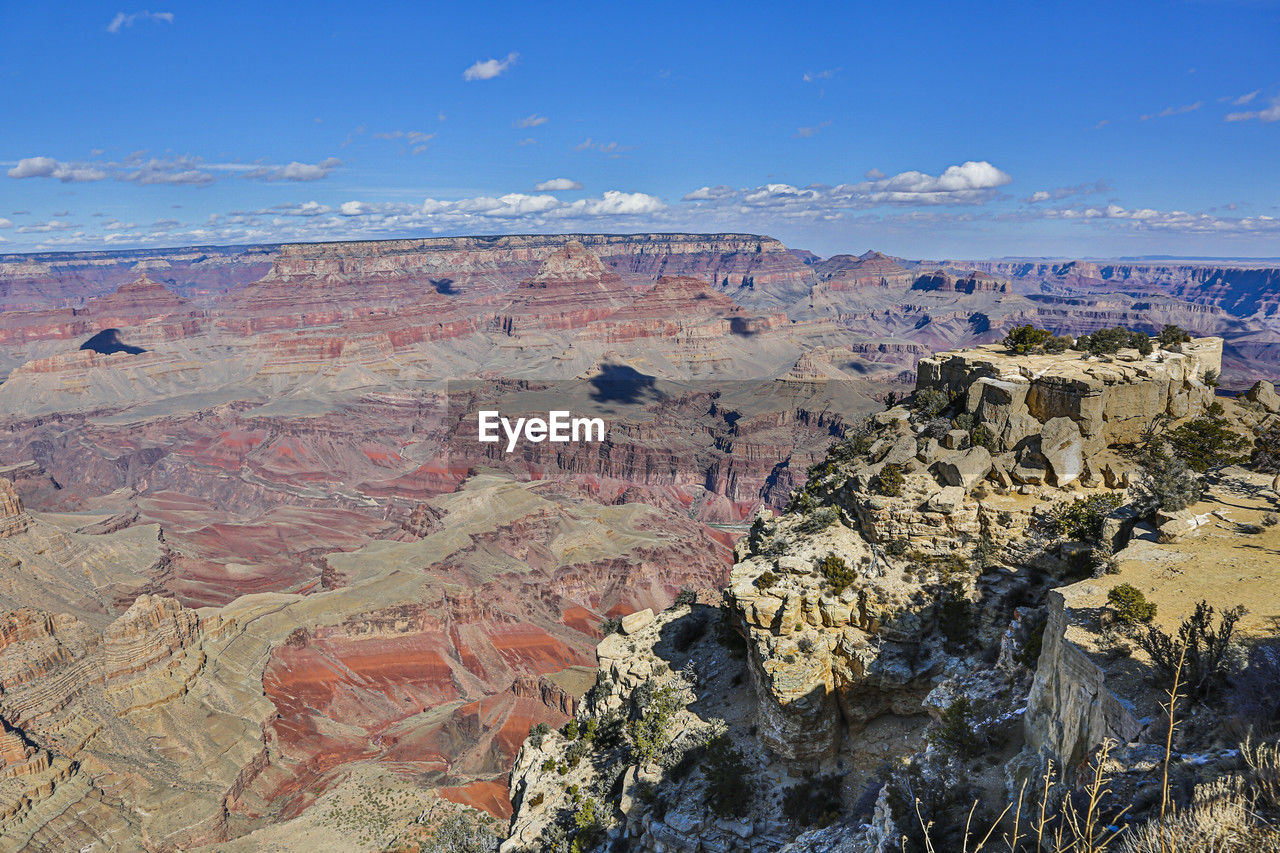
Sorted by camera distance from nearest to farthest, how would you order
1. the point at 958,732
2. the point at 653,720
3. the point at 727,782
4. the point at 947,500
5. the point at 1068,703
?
the point at 1068,703 → the point at 958,732 → the point at 947,500 → the point at 727,782 → the point at 653,720

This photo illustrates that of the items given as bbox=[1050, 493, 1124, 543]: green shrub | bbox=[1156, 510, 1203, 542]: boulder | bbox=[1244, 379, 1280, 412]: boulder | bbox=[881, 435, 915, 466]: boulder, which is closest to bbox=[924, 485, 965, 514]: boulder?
bbox=[881, 435, 915, 466]: boulder

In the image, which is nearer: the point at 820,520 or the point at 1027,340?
the point at 820,520

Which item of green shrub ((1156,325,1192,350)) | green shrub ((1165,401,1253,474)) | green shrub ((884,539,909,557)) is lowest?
green shrub ((884,539,909,557))

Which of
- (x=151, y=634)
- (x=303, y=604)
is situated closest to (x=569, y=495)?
(x=303, y=604)

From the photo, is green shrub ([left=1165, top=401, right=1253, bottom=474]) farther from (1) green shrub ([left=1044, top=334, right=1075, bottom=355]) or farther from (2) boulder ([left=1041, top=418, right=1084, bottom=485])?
(1) green shrub ([left=1044, top=334, right=1075, bottom=355])

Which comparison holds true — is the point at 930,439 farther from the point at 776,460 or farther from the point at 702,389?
the point at 702,389

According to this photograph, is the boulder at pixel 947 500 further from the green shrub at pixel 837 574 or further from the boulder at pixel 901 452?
the green shrub at pixel 837 574

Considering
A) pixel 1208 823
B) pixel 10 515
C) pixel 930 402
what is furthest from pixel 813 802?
pixel 10 515

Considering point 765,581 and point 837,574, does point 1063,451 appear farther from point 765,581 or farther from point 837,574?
point 765,581
